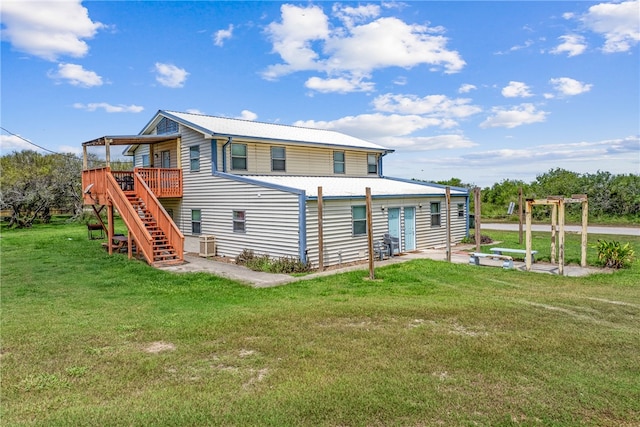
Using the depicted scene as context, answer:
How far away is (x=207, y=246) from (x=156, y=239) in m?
2.01

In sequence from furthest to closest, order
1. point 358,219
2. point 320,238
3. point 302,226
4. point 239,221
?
point 239,221, point 358,219, point 302,226, point 320,238

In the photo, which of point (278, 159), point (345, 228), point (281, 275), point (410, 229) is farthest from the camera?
point (278, 159)

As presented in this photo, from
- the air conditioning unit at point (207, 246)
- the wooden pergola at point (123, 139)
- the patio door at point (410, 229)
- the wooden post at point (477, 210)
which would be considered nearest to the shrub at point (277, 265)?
the air conditioning unit at point (207, 246)

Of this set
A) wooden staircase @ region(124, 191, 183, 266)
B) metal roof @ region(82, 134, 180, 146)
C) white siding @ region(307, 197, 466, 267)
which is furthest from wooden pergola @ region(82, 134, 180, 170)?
white siding @ region(307, 197, 466, 267)

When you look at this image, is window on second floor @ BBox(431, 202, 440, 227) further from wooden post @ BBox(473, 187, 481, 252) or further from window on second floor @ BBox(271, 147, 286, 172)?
window on second floor @ BBox(271, 147, 286, 172)

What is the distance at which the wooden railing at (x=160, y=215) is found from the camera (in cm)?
1516

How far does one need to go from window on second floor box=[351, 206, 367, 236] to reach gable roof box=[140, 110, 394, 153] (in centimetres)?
500

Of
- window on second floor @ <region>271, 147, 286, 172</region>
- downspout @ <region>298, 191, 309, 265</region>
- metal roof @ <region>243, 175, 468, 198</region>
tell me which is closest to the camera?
downspout @ <region>298, 191, 309, 265</region>

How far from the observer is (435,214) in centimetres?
1945

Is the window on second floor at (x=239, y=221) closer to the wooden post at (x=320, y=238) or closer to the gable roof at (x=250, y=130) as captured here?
the gable roof at (x=250, y=130)

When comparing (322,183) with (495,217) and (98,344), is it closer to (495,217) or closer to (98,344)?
(98,344)

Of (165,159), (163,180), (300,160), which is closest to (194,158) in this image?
(163,180)

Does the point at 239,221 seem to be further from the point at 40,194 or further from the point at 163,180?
the point at 40,194

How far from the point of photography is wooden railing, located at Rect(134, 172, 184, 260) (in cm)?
1516
